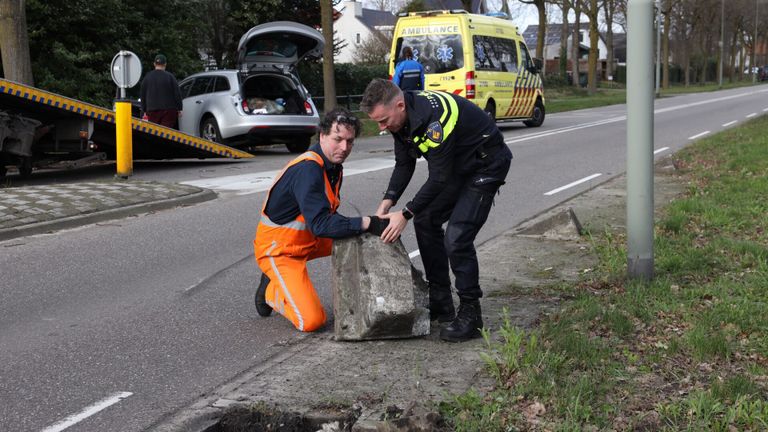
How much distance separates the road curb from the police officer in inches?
191

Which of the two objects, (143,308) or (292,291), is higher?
(292,291)

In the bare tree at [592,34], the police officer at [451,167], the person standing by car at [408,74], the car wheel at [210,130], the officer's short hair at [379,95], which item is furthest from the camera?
the bare tree at [592,34]

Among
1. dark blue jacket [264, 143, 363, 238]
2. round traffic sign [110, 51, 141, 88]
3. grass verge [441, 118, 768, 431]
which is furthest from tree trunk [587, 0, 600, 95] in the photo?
dark blue jacket [264, 143, 363, 238]

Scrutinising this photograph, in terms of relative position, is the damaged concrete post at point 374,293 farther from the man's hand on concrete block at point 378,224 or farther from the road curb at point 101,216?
the road curb at point 101,216

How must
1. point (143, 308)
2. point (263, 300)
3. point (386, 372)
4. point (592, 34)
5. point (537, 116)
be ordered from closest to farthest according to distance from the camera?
1. point (386, 372)
2. point (263, 300)
3. point (143, 308)
4. point (537, 116)
5. point (592, 34)

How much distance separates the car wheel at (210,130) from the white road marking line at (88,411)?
1285 centimetres

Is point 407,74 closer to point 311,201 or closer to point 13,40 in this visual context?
point 13,40

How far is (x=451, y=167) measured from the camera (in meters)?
5.09

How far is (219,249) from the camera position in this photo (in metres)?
8.32

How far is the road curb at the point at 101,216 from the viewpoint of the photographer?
8.79 meters

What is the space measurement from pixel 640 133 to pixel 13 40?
13226 millimetres

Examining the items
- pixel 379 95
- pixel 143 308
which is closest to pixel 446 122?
pixel 379 95

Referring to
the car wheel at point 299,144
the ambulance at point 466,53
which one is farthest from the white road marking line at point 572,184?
the ambulance at point 466,53

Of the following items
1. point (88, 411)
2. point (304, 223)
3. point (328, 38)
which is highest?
point (328, 38)
